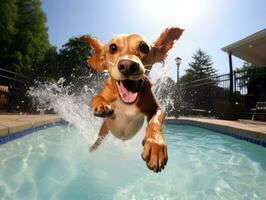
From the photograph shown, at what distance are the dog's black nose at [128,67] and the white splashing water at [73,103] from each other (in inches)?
172

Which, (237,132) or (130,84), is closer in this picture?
(130,84)

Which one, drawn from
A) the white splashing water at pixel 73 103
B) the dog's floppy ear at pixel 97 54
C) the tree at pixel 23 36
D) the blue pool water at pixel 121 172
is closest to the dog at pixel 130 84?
the dog's floppy ear at pixel 97 54

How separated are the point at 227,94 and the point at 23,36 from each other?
56.0 feet

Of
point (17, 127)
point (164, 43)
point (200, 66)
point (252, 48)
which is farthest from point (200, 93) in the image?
point (200, 66)

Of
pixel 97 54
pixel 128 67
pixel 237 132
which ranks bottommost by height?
pixel 237 132

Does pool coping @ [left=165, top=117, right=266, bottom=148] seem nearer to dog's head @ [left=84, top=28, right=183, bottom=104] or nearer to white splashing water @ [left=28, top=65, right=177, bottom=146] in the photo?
white splashing water @ [left=28, top=65, right=177, bottom=146]

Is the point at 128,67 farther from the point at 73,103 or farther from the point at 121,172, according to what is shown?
the point at 73,103

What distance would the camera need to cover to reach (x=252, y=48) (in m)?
13.8

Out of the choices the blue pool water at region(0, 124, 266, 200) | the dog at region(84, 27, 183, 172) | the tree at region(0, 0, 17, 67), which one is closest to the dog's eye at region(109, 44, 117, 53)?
the dog at region(84, 27, 183, 172)

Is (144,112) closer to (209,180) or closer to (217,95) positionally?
(209,180)

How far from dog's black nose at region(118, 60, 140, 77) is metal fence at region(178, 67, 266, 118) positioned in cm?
1138

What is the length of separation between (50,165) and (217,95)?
41.9 feet

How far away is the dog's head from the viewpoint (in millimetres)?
2135

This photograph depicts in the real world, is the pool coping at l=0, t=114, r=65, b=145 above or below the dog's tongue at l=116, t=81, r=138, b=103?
below
